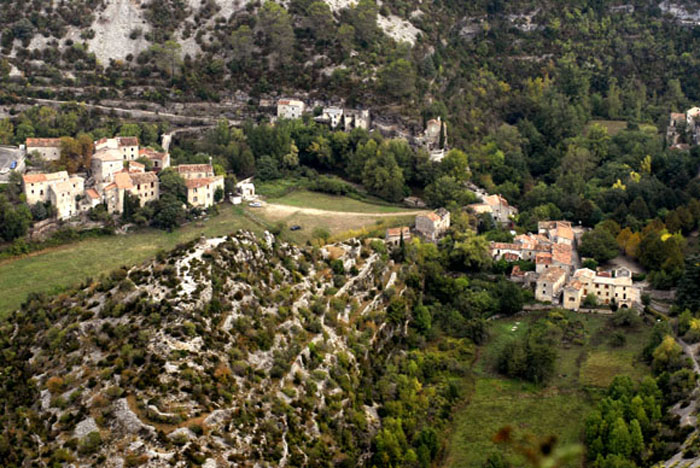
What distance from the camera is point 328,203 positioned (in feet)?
239

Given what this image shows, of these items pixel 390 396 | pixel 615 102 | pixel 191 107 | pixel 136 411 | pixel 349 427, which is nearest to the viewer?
pixel 136 411

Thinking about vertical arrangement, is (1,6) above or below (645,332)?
above

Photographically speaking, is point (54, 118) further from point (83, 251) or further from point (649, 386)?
point (649, 386)

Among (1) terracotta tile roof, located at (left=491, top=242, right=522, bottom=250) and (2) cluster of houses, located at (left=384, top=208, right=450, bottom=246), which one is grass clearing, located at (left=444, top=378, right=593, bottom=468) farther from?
(2) cluster of houses, located at (left=384, top=208, right=450, bottom=246)

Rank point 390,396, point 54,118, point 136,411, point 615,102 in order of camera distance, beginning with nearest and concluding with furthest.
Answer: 1. point 136,411
2. point 390,396
3. point 54,118
4. point 615,102

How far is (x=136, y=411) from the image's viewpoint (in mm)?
42094

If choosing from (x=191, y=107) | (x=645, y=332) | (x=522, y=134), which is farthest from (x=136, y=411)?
(x=522, y=134)

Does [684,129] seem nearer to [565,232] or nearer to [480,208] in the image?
[565,232]

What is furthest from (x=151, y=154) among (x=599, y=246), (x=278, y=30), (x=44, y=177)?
(x=599, y=246)

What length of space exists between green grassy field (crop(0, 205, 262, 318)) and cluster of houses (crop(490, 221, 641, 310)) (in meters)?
16.8

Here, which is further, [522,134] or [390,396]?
[522,134]

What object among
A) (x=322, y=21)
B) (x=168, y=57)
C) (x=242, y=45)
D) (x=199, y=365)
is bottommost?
(x=199, y=365)

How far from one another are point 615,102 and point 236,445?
2435 inches

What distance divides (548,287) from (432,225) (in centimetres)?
942
